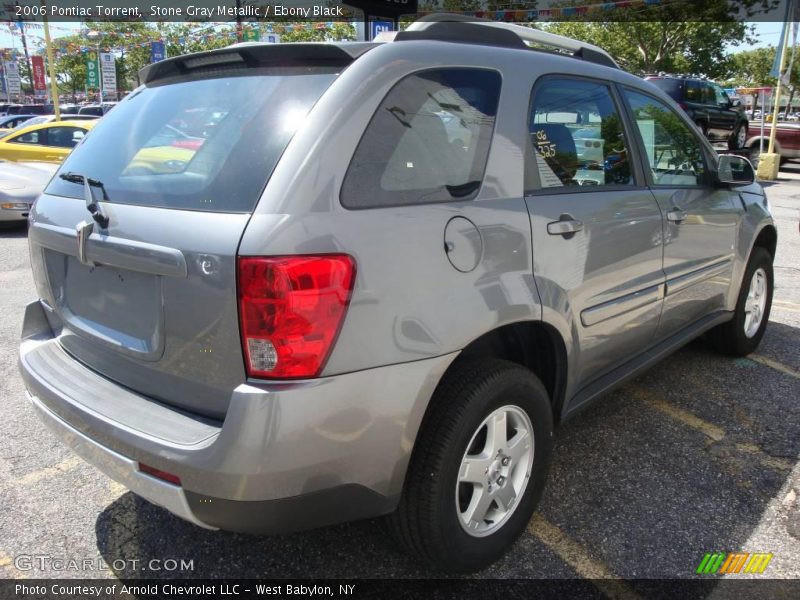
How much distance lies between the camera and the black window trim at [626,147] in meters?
2.36

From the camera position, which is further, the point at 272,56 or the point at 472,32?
the point at 472,32

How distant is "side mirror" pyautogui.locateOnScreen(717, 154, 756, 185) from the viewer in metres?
3.60

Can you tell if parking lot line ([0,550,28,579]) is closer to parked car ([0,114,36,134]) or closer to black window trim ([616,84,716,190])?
black window trim ([616,84,716,190])

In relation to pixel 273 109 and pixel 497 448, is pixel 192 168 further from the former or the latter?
pixel 497 448

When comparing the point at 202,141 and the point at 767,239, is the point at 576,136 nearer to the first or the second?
the point at 202,141

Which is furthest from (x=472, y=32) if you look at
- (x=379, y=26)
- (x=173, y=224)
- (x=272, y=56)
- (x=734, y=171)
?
(x=379, y=26)

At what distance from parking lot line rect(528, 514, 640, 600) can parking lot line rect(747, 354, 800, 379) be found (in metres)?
2.48

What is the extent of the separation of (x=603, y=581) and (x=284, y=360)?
1441 millimetres

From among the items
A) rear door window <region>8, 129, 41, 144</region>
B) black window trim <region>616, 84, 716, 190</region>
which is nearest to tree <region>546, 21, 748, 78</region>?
rear door window <region>8, 129, 41, 144</region>

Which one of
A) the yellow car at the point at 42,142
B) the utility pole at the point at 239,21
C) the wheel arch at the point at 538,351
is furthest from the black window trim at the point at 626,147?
the utility pole at the point at 239,21

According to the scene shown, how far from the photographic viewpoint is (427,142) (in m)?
2.01

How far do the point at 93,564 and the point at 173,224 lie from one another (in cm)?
137

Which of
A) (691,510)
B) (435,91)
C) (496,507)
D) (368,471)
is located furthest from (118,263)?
(691,510)

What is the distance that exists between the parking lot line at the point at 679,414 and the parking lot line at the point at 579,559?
1.26m
